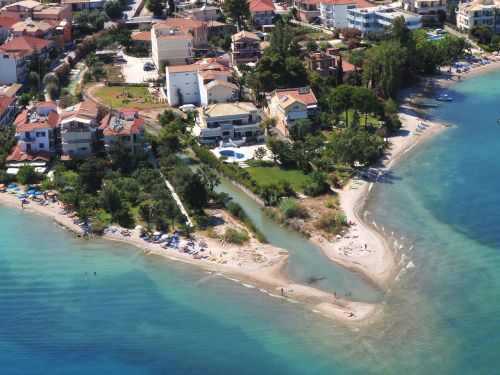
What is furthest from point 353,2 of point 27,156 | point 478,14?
point 27,156

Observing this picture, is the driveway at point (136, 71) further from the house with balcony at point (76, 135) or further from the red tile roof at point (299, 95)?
the house with balcony at point (76, 135)

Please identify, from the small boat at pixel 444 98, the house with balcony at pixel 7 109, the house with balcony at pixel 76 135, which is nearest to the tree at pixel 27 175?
the house with balcony at pixel 76 135

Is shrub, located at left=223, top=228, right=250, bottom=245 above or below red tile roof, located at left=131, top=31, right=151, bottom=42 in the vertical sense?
below

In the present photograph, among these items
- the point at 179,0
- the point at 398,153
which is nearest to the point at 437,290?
the point at 398,153

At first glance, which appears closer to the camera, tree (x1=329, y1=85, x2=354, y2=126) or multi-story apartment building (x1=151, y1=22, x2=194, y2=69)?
tree (x1=329, y1=85, x2=354, y2=126)

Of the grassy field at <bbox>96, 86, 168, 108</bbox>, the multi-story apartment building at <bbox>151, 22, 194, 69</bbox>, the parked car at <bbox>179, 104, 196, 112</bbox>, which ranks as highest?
the multi-story apartment building at <bbox>151, 22, 194, 69</bbox>

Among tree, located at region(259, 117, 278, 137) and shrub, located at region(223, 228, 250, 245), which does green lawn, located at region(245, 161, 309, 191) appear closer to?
tree, located at region(259, 117, 278, 137)

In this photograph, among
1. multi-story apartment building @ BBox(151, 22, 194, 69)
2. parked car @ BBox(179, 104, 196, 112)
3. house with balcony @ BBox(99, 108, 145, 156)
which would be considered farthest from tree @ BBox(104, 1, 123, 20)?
house with balcony @ BBox(99, 108, 145, 156)
